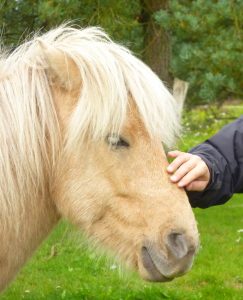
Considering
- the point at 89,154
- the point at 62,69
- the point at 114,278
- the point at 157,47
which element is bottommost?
the point at 114,278

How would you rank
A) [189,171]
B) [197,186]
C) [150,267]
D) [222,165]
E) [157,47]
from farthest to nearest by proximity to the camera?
1. [157,47]
2. [222,165]
3. [197,186]
4. [189,171]
5. [150,267]

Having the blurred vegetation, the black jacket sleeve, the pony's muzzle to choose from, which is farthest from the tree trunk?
the pony's muzzle

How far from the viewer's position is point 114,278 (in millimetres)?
5332

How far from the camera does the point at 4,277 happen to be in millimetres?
2549

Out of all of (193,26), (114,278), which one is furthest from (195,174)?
(193,26)

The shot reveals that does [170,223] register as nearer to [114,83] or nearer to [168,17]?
[114,83]

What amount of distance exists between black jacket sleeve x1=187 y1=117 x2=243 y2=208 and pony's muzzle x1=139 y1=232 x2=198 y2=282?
48 centimetres

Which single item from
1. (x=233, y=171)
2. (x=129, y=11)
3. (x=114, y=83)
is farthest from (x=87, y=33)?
(x=129, y=11)

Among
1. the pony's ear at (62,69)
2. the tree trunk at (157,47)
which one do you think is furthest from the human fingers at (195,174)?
the tree trunk at (157,47)

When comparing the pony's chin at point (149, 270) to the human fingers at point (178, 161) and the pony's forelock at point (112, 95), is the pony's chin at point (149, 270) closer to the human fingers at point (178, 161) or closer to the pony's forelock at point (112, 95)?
the human fingers at point (178, 161)

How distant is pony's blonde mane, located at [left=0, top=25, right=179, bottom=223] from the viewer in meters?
2.45

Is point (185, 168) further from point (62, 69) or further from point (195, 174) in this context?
point (62, 69)

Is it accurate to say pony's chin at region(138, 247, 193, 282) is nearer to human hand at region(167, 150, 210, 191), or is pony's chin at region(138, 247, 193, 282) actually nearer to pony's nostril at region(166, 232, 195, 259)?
pony's nostril at region(166, 232, 195, 259)

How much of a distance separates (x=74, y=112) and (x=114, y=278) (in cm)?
315
